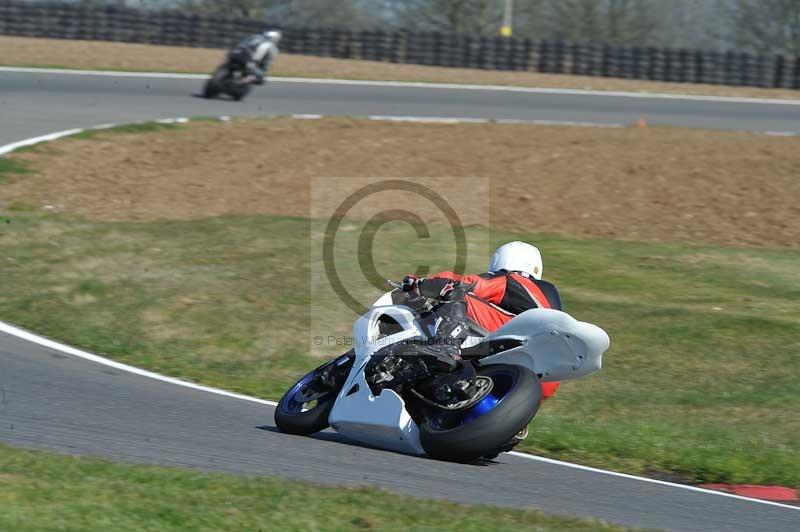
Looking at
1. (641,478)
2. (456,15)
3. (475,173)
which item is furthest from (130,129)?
(456,15)

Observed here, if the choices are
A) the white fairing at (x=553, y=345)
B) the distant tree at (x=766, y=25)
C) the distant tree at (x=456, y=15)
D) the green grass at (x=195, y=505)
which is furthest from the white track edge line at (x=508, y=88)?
the green grass at (x=195, y=505)

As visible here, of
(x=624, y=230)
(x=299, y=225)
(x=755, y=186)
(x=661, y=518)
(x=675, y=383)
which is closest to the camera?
(x=661, y=518)

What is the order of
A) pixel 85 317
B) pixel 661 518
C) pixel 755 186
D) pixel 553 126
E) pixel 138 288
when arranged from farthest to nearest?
pixel 553 126, pixel 755 186, pixel 138 288, pixel 85 317, pixel 661 518

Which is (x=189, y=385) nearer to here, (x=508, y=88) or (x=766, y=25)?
(x=508, y=88)

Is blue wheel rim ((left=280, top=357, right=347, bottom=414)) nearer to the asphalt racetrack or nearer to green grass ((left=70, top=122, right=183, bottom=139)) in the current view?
the asphalt racetrack

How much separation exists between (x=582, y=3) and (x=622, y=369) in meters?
35.4

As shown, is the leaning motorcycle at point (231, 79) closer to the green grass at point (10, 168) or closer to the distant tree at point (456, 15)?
the green grass at point (10, 168)

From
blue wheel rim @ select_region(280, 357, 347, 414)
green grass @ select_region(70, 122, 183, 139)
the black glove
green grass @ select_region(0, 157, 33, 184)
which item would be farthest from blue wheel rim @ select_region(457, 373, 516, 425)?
green grass @ select_region(70, 122, 183, 139)

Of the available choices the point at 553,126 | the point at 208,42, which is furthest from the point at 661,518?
the point at 208,42

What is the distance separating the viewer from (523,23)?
1757 inches

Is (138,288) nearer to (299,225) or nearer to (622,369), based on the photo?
(299,225)

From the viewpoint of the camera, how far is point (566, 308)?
11922mm

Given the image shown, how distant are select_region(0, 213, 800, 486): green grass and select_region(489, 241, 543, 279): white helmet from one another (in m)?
1.41

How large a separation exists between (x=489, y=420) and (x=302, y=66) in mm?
23800
